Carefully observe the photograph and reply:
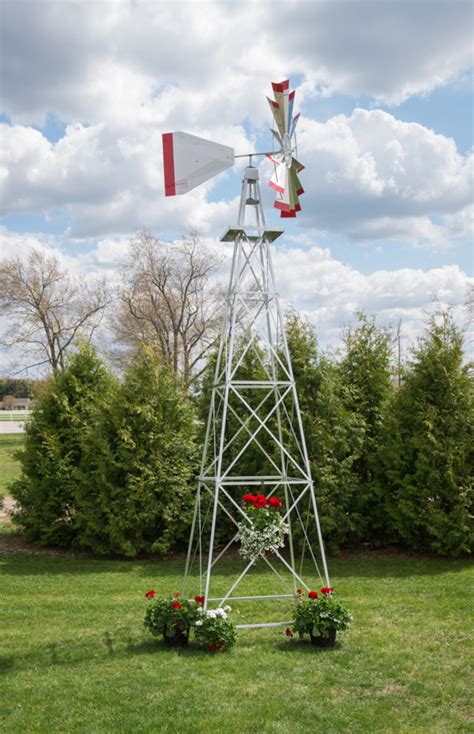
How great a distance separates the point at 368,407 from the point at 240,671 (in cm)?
573

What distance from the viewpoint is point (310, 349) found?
9.95 meters

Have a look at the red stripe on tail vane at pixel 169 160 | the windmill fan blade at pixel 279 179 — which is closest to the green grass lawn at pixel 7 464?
the red stripe on tail vane at pixel 169 160

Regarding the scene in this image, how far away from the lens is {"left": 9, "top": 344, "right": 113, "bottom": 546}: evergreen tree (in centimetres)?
1067

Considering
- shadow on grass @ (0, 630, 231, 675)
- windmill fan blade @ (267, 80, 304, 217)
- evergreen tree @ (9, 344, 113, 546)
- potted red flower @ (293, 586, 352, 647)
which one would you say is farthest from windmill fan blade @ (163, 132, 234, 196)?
evergreen tree @ (9, 344, 113, 546)

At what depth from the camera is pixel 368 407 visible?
34.3 ft

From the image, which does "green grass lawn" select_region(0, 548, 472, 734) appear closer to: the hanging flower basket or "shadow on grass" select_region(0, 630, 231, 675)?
"shadow on grass" select_region(0, 630, 231, 675)

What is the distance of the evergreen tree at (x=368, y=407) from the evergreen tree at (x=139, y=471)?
249cm

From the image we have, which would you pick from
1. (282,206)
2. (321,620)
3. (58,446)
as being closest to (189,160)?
(282,206)

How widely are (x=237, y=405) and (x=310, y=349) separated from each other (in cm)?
154

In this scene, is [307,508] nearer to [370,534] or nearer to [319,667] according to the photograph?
[370,534]

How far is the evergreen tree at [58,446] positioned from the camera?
10.7m

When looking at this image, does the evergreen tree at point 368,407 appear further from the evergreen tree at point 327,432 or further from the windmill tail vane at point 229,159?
the windmill tail vane at point 229,159

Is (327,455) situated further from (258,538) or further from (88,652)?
Result: (88,652)

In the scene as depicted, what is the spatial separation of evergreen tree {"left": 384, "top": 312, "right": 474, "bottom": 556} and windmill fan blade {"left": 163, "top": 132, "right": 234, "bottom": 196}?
461 centimetres
